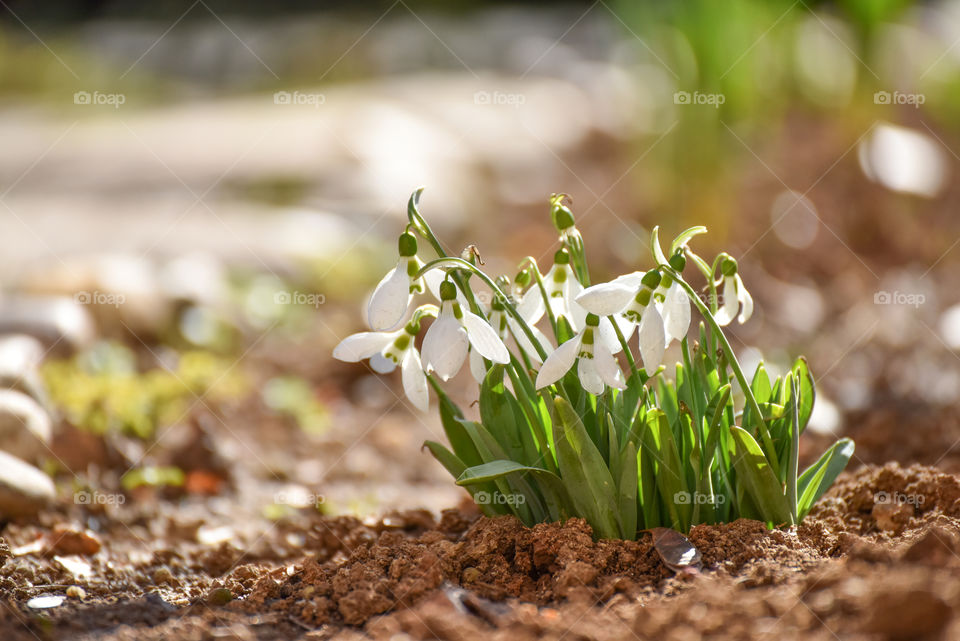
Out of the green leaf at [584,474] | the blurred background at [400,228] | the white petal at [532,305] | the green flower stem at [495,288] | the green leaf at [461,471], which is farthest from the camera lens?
the blurred background at [400,228]

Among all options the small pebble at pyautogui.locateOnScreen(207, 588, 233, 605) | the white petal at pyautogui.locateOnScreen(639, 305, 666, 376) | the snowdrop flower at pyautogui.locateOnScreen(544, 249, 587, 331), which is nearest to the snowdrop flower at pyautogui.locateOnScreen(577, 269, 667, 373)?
the white petal at pyautogui.locateOnScreen(639, 305, 666, 376)

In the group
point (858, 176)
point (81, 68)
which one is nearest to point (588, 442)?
point (858, 176)

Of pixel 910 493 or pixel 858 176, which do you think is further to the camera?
pixel 858 176

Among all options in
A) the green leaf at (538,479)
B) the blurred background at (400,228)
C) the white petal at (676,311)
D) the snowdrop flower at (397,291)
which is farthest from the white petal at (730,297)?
the blurred background at (400,228)

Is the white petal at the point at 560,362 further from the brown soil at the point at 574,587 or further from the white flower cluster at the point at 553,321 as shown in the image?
the brown soil at the point at 574,587

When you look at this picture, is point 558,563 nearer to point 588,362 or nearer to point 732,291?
point 588,362

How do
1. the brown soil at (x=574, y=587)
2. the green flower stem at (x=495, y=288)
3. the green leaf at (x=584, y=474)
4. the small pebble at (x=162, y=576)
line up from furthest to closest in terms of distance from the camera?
the small pebble at (x=162, y=576)
the green leaf at (x=584, y=474)
the green flower stem at (x=495, y=288)
the brown soil at (x=574, y=587)

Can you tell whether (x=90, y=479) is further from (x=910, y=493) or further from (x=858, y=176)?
(x=858, y=176)
